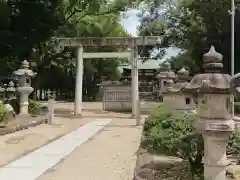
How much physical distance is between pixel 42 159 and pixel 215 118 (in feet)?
14.7

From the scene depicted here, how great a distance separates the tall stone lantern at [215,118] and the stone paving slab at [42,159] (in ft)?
10.1

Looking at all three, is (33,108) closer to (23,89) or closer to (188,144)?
(23,89)

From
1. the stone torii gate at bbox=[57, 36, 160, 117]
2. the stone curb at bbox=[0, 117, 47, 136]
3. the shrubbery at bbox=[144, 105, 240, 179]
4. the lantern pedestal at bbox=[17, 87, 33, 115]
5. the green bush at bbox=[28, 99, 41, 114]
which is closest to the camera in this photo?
the shrubbery at bbox=[144, 105, 240, 179]

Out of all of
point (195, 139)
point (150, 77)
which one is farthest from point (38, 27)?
point (150, 77)

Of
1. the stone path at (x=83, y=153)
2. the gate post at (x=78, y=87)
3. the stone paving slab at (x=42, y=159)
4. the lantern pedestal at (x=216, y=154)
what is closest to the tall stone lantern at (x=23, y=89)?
the stone path at (x=83, y=153)

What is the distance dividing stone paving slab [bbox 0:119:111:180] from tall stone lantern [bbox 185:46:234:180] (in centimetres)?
309

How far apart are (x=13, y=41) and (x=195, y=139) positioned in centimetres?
1481

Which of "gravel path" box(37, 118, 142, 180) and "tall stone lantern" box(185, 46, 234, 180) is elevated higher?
"tall stone lantern" box(185, 46, 234, 180)

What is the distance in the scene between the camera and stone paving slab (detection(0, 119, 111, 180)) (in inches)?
298

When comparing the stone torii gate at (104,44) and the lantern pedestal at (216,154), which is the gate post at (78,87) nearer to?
the stone torii gate at (104,44)

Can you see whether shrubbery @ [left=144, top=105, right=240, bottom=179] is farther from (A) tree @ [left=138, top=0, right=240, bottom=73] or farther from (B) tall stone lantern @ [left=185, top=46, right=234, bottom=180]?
(A) tree @ [left=138, top=0, right=240, bottom=73]

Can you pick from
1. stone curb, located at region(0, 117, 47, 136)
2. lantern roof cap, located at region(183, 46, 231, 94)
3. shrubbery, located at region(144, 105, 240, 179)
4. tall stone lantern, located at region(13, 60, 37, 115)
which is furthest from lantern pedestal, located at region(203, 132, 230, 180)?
tall stone lantern, located at region(13, 60, 37, 115)

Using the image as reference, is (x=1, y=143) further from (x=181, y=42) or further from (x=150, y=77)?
(x=150, y=77)

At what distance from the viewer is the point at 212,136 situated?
227 inches
